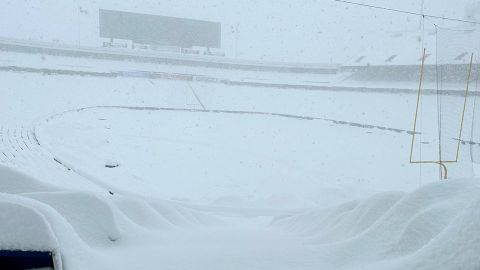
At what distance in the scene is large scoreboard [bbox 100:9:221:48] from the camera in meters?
42.5

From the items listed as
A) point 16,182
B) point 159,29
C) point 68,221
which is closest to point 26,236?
point 68,221

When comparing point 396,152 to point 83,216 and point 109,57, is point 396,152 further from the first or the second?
point 109,57

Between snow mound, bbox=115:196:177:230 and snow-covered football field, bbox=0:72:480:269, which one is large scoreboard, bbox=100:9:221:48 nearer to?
snow-covered football field, bbox=0:72:480:269

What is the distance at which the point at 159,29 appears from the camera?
145 feet

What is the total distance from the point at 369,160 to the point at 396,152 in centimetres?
201

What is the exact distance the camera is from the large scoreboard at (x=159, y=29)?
42.5 metres

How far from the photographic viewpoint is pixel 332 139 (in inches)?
702

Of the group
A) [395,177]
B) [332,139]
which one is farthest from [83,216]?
[332,139]

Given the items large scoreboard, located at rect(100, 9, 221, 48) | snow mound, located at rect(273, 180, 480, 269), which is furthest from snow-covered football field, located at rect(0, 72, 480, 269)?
large scoreboard, located at rect(100, 9, 221, 48)

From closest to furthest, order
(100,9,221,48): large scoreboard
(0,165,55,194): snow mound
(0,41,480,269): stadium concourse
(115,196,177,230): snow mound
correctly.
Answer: (0,41,480,269): stadium concourse → (0,165,55,194): snow mound → (115,196,177,230): snow mound → (100,9,221,48): large scoreboard

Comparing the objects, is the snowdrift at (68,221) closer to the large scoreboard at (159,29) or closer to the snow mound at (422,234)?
the snow mound at (422,234)

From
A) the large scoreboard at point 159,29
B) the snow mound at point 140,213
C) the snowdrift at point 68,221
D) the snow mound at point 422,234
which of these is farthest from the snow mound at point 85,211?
the large scoreboard at point 159,29

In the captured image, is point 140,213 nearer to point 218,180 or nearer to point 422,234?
point 422,234

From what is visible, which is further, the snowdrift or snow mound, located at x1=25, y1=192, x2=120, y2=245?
snow mound, located at x1=25, y1=192, x2=120, y2=245
